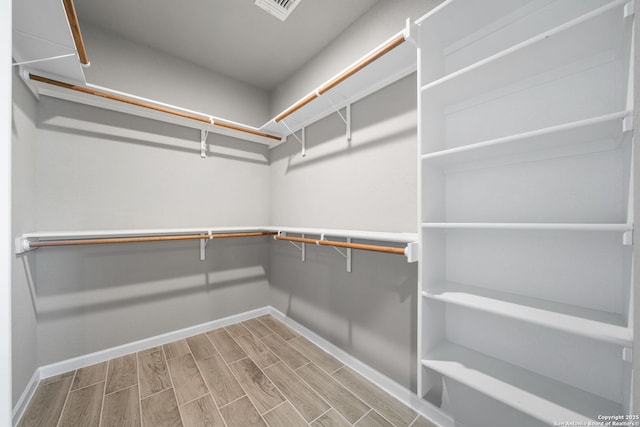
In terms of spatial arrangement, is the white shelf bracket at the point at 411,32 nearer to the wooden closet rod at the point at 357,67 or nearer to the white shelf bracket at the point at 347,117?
the wooden closet rod at the point at 357,67

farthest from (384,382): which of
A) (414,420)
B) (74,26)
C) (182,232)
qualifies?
(74,26)

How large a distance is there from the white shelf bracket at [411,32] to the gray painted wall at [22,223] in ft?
6.90

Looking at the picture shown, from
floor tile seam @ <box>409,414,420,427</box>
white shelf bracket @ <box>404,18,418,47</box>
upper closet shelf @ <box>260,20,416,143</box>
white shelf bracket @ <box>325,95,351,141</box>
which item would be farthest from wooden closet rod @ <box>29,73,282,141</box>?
floor tile seam @ <box>409,414,420,427</box>

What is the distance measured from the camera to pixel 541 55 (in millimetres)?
903

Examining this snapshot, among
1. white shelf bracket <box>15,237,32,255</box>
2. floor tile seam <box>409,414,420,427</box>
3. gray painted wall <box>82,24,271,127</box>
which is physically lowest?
floor tile seam <box>409,414,420,427</box>

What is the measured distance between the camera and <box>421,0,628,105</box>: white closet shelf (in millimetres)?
732

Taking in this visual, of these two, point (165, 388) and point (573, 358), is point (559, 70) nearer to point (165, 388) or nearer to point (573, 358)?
point (573, 358)

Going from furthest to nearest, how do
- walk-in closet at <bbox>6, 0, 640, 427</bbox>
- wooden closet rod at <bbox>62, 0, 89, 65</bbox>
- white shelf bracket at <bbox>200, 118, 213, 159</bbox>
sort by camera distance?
1. white shelf bracket at <bbox>200, 118, 213, 159</bbox>
2. wooden closet rod at <bbox>62, 0, 89, 65</bbox>
3. walk-in closet at <bbox>6, 0, 640, 427</bbox>

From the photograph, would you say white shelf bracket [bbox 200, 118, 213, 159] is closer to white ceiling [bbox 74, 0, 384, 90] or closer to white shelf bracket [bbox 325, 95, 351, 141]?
white ceiling [bbox 74, 0, 384, 90]

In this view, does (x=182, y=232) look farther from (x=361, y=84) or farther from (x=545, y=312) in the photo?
(x=545, y=312)

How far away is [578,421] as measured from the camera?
30.0 inches

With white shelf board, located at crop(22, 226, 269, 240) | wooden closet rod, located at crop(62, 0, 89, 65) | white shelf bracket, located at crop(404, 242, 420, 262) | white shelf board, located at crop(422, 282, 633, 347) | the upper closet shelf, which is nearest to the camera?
white shelf board, located at crop(422, 282, 633, 347)

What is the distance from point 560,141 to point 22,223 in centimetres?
272

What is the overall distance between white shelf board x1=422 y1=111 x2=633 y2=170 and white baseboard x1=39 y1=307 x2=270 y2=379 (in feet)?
7.57
